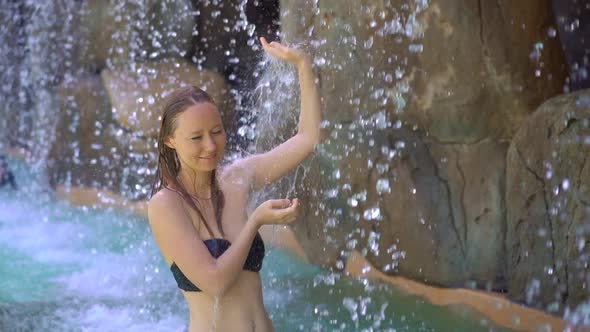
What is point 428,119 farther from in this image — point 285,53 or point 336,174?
point 285,53

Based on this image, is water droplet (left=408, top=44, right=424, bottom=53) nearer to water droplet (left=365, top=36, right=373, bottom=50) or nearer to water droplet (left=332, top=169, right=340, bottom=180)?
water droplet (left=365, top=36, right=373, bottom=50)

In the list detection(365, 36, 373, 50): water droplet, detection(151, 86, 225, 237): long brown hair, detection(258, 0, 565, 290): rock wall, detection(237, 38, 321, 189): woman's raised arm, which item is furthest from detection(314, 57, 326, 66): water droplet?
detection(151, 86, 225, 237): long brown hair

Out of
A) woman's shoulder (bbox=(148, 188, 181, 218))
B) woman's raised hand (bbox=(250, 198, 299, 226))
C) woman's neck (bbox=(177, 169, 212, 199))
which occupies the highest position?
woman's neck (bbox=(177, 169, 212, 199))

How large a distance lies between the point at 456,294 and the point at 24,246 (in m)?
3.35

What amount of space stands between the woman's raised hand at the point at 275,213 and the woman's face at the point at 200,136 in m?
0.26

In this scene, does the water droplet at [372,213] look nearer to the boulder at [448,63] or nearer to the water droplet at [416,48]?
the boulder at [448,63]

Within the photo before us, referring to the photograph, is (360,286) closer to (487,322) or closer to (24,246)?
(487,322)

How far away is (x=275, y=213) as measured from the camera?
2.21 meters

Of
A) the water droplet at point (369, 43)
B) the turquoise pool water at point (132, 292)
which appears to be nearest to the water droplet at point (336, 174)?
the turquoise pool water at point (132, 292)

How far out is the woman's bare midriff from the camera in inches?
96.0

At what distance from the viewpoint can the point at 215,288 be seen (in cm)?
229

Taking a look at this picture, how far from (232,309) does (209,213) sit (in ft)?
0.99

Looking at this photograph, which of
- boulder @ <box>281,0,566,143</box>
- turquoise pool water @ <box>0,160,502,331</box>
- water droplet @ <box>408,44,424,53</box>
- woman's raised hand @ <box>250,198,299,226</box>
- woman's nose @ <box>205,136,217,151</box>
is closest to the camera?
woman's raised hand @ <box>250,198,299,226</box>

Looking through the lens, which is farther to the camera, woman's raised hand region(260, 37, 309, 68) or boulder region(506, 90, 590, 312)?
boulder region(506, 90, 590, 312)
